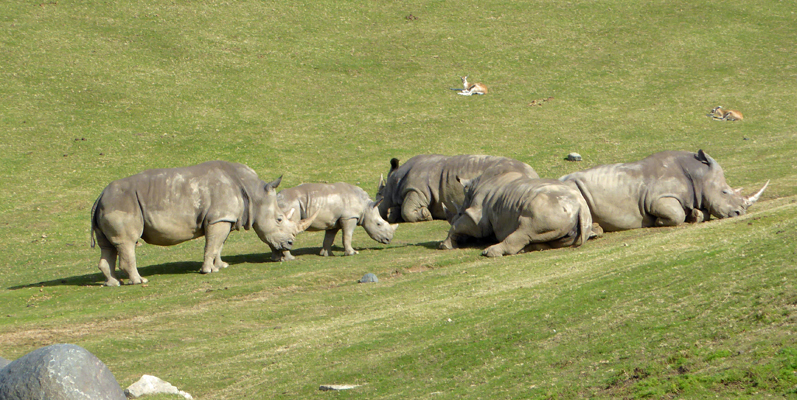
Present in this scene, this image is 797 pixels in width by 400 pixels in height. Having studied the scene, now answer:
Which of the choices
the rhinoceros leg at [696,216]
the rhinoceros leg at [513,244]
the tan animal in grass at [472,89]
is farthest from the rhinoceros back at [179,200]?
the tan animal in grass at [472,89]

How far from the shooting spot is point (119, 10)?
144ft

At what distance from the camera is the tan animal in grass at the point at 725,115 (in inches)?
1443

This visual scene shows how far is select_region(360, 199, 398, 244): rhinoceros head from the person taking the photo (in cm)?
2214

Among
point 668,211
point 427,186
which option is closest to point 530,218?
point 668,211

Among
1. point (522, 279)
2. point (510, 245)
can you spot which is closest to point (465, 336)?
point (522, 279)

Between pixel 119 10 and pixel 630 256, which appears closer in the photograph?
pixel 630 256

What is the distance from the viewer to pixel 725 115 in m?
36.9

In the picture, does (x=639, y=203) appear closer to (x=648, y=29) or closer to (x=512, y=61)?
(x=512, y=61)

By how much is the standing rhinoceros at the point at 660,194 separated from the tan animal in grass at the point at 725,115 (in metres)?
18.2

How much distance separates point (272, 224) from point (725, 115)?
2363 cm

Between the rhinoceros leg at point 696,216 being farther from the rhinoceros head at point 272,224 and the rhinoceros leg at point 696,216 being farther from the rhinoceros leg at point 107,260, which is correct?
the rhinoceros leg at point 107,260

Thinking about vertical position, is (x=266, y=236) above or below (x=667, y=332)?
below

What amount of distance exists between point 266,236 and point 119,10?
90.5 ft

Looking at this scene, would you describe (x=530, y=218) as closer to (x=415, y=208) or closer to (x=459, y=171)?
(x=459, y=171)
